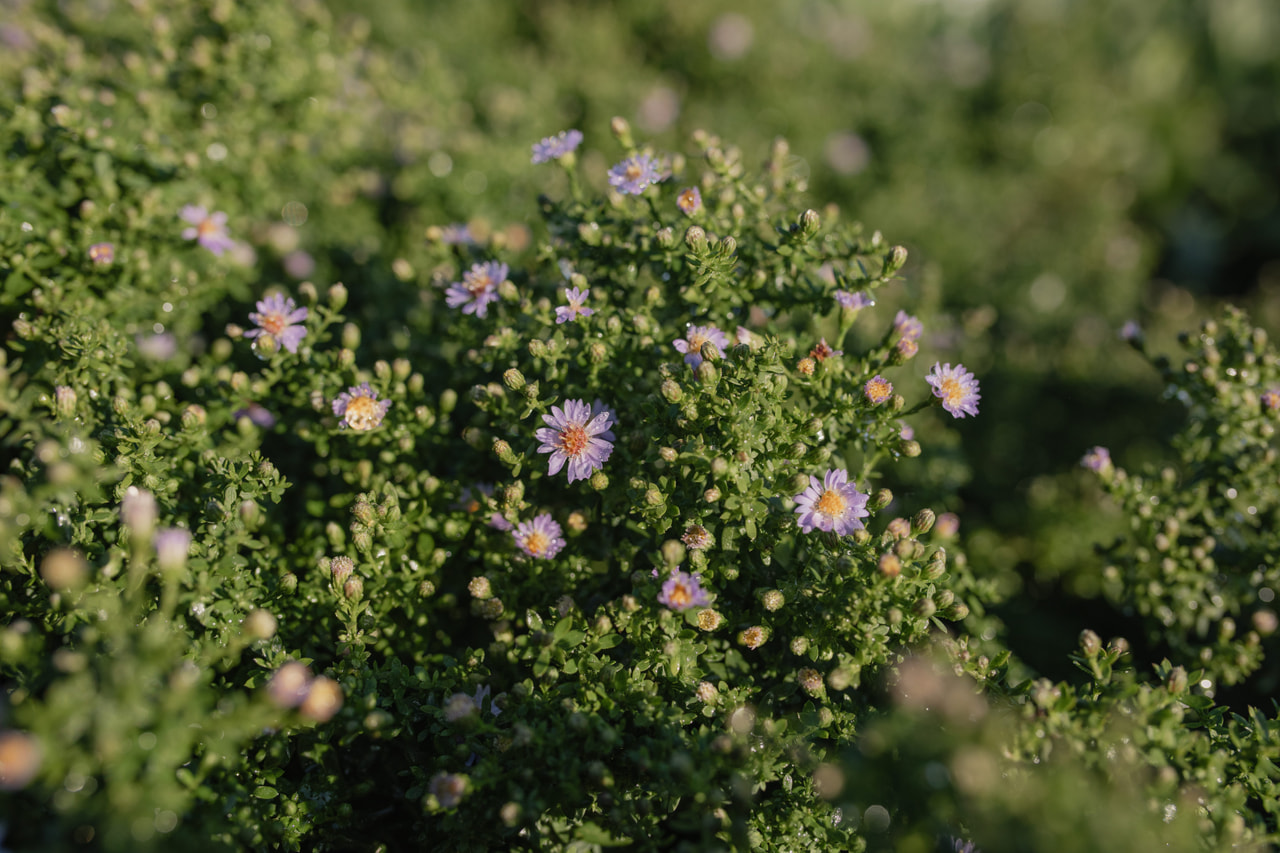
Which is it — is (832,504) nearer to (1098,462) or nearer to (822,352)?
(822,352)

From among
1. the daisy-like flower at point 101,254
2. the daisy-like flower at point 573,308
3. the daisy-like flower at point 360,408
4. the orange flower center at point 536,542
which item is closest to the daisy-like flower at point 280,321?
the daisy-like flower at point 360,408

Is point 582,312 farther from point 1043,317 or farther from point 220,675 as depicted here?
point 1043,317

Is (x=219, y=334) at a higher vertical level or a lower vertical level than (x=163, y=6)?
lower

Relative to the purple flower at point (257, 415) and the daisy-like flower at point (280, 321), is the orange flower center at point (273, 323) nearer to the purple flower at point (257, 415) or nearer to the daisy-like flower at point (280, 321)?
the daisy-like flower at point (280, 321)

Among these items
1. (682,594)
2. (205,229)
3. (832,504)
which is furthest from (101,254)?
(832,504)

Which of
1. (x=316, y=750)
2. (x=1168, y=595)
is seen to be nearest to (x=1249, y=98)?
(x=1168, y=595)

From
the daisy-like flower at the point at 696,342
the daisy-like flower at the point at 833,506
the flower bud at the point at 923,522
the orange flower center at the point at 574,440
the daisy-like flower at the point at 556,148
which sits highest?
the daisy-like flower at the point at 556,148
